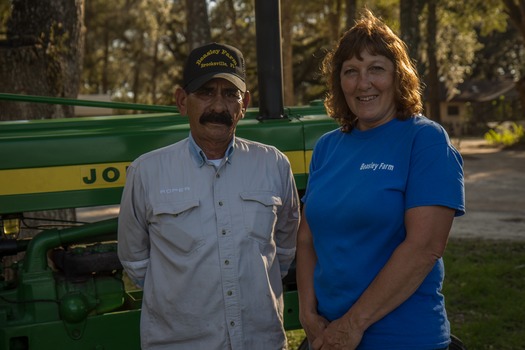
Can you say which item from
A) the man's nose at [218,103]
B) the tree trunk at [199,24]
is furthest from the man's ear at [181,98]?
the tree trunk at [199,24]

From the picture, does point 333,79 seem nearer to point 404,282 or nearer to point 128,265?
point 404,282

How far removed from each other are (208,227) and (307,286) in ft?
1.39

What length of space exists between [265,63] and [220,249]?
4.70ft

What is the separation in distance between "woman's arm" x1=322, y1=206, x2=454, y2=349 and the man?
21.1 inches

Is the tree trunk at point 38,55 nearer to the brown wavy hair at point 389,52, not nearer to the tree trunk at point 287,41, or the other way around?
the brown wavy hair at point 389,52

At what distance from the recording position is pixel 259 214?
3.01 metres

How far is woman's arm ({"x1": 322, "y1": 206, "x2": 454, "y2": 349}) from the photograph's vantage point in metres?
2.49

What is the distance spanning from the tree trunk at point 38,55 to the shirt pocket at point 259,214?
11.9 feet

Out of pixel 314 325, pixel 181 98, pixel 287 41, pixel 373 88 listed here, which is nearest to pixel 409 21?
pixel 287 41

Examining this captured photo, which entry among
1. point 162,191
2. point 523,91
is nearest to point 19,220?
point 162,191

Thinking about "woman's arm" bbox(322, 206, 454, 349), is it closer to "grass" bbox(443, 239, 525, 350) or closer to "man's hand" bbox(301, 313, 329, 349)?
"man's hand" bbox(301, 313, 329, 349)

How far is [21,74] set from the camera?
602 centimetres

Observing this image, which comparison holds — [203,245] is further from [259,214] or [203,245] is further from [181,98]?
[181,98]

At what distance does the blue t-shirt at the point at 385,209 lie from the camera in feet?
8.22
